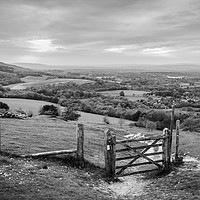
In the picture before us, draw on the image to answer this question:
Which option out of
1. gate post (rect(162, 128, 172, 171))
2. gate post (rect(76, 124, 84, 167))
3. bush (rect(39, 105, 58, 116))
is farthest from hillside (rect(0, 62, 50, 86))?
gate post (rect(162, 128, 172, 171))

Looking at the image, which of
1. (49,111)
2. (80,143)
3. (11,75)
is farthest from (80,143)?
(11,75)

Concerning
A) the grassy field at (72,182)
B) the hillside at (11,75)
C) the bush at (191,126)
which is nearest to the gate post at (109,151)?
the grassy field at (72,182)

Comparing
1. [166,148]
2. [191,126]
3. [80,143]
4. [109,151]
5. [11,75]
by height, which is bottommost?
[191,126]

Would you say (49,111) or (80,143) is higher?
(80,143)

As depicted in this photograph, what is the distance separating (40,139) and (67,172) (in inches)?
253

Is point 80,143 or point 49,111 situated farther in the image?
point 49,111

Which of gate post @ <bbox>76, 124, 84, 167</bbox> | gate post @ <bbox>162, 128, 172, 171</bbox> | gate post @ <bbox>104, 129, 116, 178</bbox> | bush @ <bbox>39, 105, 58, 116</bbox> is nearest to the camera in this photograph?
gate post @ <bbox>104, 129, 116, 178</bbox>

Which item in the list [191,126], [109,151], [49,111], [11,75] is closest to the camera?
[109,151]

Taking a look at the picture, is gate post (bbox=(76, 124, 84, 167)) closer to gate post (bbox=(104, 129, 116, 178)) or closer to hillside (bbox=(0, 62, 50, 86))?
gate post (bbox=(104, 129, 116, 178))

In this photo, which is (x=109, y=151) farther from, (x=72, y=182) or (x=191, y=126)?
(x=191, y=126)

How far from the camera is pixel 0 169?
11914 mm

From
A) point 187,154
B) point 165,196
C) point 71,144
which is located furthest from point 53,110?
point 165,196

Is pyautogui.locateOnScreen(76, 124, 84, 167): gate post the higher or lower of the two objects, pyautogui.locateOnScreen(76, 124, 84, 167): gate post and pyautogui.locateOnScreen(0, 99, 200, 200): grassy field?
the higher

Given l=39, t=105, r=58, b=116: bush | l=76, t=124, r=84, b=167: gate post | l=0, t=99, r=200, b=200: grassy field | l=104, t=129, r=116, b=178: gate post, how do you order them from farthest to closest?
l=39, t=105, r=58, b=116: bush, l=76, t=124, r=84, b=167: gate post, l=104, t=129, r=116, b=178: gate post, l=0, t=99, r=200, b=200: grassy field
